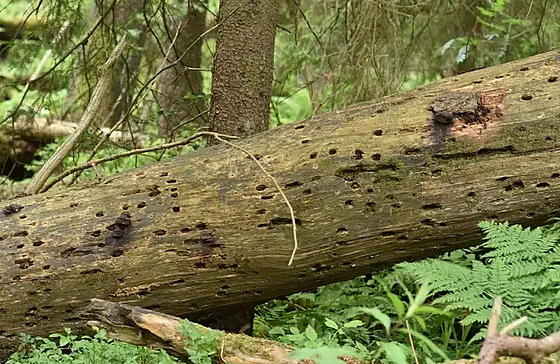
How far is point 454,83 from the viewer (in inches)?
156

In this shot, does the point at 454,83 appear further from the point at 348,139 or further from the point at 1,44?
the point at 1,44

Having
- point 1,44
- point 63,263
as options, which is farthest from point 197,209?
point 1,44

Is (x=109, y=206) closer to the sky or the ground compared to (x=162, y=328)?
closer to the sky

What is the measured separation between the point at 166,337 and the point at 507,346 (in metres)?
1.80

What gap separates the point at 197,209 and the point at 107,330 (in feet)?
2.97

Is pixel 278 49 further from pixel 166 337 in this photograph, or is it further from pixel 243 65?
pixel 166 337

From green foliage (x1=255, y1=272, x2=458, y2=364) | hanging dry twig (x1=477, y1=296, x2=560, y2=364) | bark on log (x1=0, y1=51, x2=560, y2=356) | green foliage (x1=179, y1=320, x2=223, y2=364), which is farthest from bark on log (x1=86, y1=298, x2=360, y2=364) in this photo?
hanging dry twig (x1=477, y1=296, x2=560, y2=364)

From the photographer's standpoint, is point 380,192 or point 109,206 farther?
point 109,206

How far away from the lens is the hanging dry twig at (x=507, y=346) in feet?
5.79

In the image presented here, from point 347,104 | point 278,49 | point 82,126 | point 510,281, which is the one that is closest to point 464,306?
point 510,281

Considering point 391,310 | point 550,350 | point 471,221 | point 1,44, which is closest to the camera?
point 550,350

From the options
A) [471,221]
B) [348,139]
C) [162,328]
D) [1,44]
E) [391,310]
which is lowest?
[391,310]

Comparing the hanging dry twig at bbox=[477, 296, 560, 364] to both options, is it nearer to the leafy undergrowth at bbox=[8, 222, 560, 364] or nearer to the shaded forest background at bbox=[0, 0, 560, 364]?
the shaded forest background at bbox=[0, 0, 560, 364]

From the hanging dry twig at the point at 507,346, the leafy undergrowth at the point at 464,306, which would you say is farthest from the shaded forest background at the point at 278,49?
the hanging dry twig at the point at 507,346
